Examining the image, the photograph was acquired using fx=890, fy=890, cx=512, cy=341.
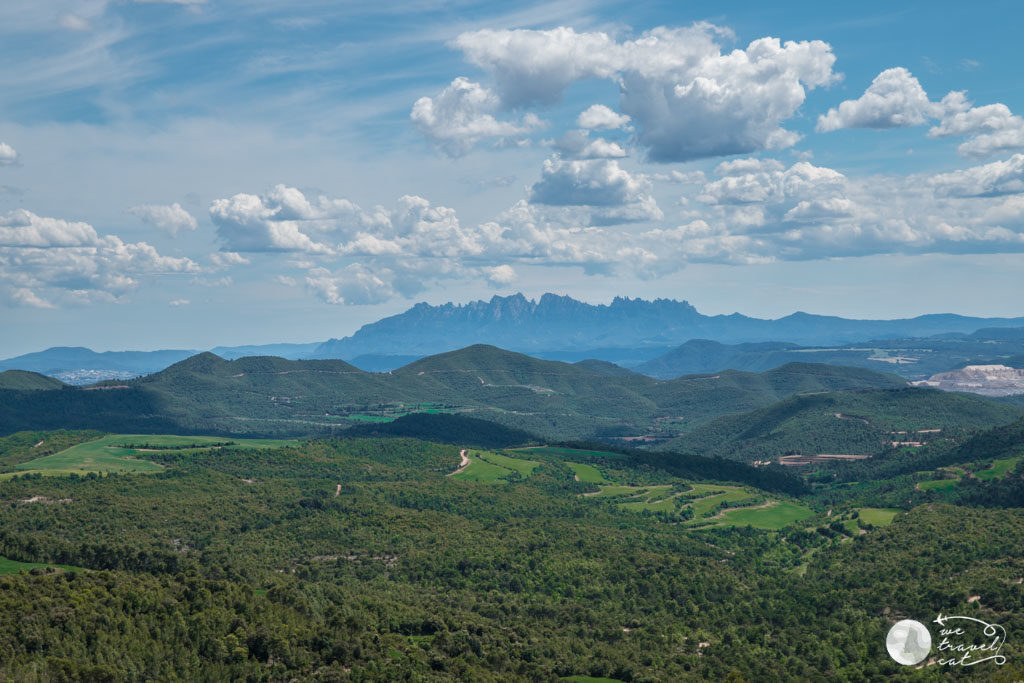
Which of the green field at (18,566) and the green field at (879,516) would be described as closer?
the green field at (18,566)

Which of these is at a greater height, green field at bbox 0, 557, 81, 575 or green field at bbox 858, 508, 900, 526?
green field at bbox 0, 557, 81, 575

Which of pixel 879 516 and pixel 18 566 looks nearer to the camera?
pixel 18 566

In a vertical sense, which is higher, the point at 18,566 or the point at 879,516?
the point at 18,566

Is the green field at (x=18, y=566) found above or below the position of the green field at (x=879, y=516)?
above

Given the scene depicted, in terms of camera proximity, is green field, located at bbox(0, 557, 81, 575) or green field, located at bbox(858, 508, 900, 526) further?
green field, located at bbox(858, 508, 900, 526)

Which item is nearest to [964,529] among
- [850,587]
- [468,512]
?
[850,587]

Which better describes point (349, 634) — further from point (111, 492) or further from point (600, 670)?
point (111, 492)

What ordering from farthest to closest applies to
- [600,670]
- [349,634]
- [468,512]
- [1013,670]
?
[468,512]
[600,670]
[349,634]
[1013,670]

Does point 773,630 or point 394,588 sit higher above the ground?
point 394,588
